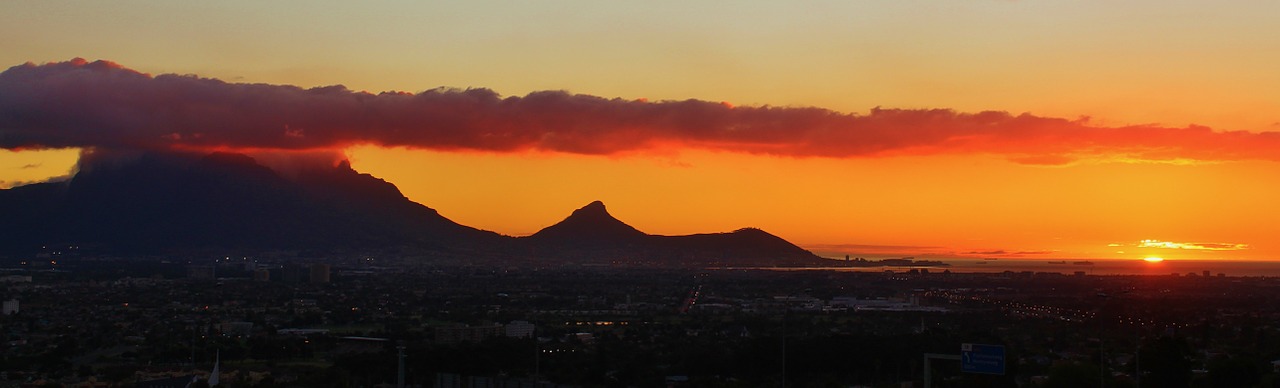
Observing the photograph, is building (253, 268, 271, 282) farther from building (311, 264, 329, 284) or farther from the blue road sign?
the blue road sign

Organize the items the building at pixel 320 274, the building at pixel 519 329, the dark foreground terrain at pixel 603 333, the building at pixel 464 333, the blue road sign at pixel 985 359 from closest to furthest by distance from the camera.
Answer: the blue road sign at pixel 985 359 < the dark foreground terrain at pixel 603 333 < the building at pixel 464 333 < the building at pixel 519 329 < the building at pixel 320 274

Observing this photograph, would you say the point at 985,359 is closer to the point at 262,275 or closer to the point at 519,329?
the point at 519,329

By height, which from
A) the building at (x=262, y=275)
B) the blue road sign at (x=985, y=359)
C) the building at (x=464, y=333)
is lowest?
the building at (x=464, y=333)

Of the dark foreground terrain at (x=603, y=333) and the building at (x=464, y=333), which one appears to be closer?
the dark foreground terrain at (x=603, y=333)

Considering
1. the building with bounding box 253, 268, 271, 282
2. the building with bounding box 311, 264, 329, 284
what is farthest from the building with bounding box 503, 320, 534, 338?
the building with bounding box 253, 268, 271, 282

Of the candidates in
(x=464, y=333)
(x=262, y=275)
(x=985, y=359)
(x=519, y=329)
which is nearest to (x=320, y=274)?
(x=262, y=275)

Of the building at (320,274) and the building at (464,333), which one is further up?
the building at (320,274)

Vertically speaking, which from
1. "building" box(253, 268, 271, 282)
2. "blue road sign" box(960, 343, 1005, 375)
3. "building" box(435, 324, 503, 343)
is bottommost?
"building" box(435, 324, 503, 343)

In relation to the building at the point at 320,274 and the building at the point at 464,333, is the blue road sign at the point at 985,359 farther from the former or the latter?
the building at the point at 320,274

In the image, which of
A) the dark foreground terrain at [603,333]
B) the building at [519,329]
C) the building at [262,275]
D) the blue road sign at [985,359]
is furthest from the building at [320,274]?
the blue road sign at [985,359]
